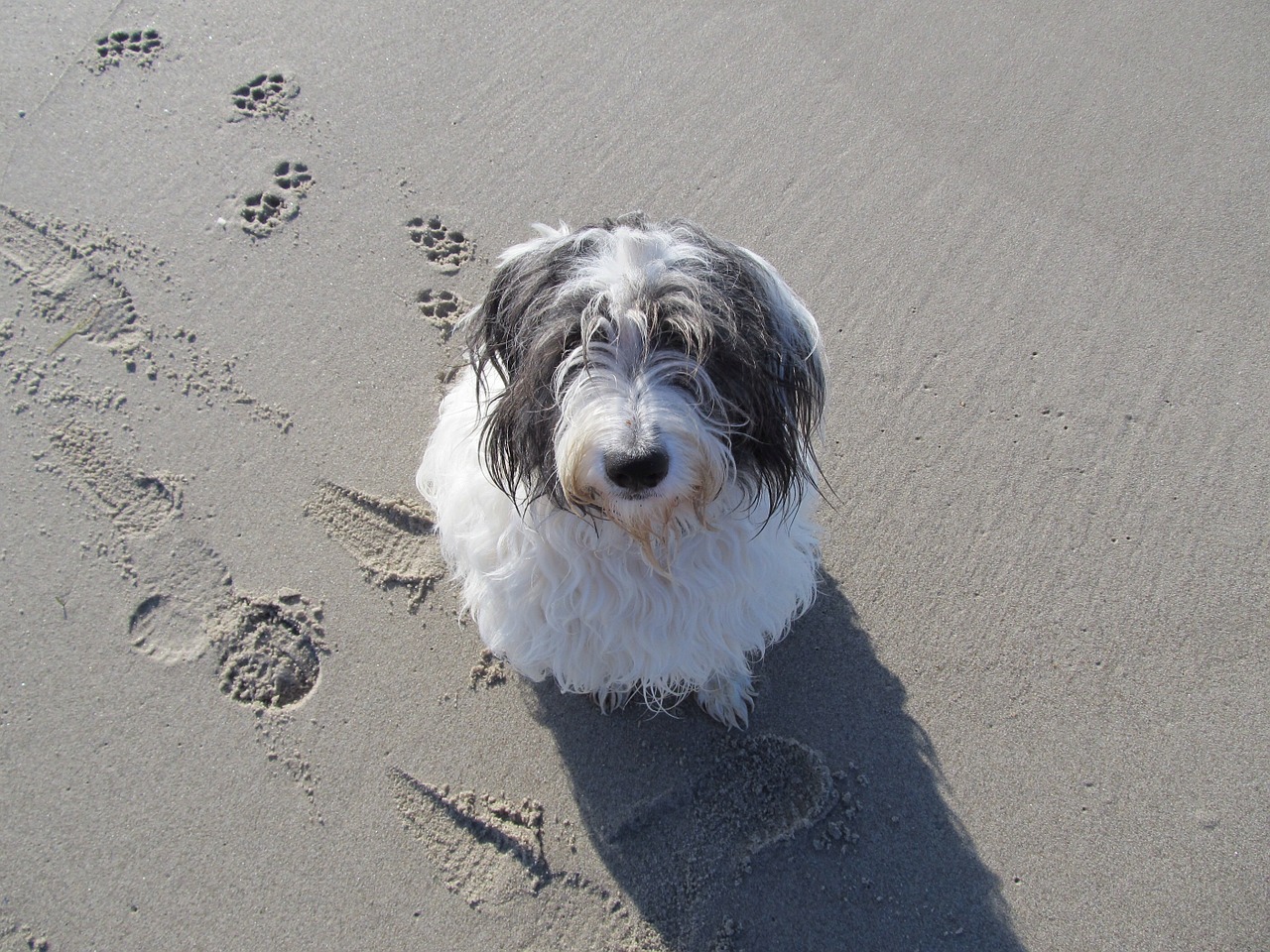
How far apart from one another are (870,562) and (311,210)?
3.12 meters

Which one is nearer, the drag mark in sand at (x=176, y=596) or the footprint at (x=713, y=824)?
the footprint at (x=713, y=824)

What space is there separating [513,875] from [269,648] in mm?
1277

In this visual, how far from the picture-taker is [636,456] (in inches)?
72.0

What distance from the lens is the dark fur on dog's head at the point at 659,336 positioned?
1950 millimetres

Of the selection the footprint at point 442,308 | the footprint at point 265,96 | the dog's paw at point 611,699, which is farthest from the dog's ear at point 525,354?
the footprint at point 265,96

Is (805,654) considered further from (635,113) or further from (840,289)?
(635,113)

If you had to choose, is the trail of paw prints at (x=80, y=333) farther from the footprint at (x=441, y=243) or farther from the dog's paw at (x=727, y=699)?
the dog's paw at (x=727, y=699)

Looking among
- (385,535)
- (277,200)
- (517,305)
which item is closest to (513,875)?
(385,535)

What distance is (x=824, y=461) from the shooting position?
3.47 meters

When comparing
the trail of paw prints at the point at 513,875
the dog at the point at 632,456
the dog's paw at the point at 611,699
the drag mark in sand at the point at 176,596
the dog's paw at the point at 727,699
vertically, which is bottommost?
the drag mark in sand at the point at 176,596

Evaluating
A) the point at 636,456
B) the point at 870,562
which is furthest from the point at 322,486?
the point at 870,562

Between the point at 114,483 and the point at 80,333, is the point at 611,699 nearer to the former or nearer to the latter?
the point at 114,483

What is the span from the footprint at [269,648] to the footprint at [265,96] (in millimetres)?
2618

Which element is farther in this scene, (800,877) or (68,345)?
(68,345)
